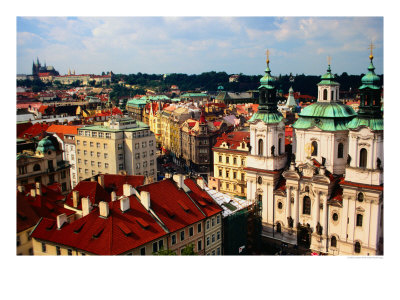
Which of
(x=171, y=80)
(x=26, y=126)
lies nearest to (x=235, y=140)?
(x=26, y=126)

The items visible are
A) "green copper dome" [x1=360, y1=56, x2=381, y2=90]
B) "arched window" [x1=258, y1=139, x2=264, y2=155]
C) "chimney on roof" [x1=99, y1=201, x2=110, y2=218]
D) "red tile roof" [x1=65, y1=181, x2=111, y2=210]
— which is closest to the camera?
"chimney on roof" [x1=99, y1=201, x2=110, y2=218]

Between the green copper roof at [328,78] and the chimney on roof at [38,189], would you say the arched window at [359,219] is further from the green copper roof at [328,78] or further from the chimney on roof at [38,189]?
the chimney on roof at [38,189]

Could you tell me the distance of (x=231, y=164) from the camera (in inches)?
1350

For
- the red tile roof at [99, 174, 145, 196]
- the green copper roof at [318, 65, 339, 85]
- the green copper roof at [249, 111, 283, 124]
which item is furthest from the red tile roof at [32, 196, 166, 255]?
the green copper roof at [318, 65, 339, 85]

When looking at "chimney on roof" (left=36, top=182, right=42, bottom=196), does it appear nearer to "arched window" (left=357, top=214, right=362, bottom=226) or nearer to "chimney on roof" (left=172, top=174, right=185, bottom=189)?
"chimney on roof" (left=172, top=174, right=185, bottom=189)

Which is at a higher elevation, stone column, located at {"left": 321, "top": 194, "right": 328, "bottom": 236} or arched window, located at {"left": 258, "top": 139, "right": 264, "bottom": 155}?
arched window, located at {"left": 258, "top": 139, "right": 264, "bottom": 155}

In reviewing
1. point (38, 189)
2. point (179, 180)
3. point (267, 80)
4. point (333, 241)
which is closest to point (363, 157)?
point (333, 241)

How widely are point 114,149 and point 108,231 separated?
14459 millimetres

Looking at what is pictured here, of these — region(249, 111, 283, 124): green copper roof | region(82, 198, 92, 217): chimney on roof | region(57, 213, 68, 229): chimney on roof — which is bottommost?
region(57, 213, 68, 229): chimney on roof

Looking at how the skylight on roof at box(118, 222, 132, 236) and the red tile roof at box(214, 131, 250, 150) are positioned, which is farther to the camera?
the red tile roof at box(214, 131, 250, 150)

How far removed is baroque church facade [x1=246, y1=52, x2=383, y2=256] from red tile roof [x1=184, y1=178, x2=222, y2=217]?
202 inches

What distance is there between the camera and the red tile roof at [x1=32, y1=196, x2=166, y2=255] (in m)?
17.2

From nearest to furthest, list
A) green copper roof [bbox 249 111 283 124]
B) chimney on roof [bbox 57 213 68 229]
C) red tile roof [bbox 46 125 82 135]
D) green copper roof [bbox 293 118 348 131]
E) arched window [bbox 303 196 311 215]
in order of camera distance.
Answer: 1. chimney on roof [bbox 57 213 68 229]
2. green copper roof [bbox 293 118 348 131]
3. arched window [bbox 303 196 311 215]
4. green copper roof [bbox 249 111 283 124]
5. red tile roof [bbox 46 125 82 135]

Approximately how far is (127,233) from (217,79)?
69.0 metres
